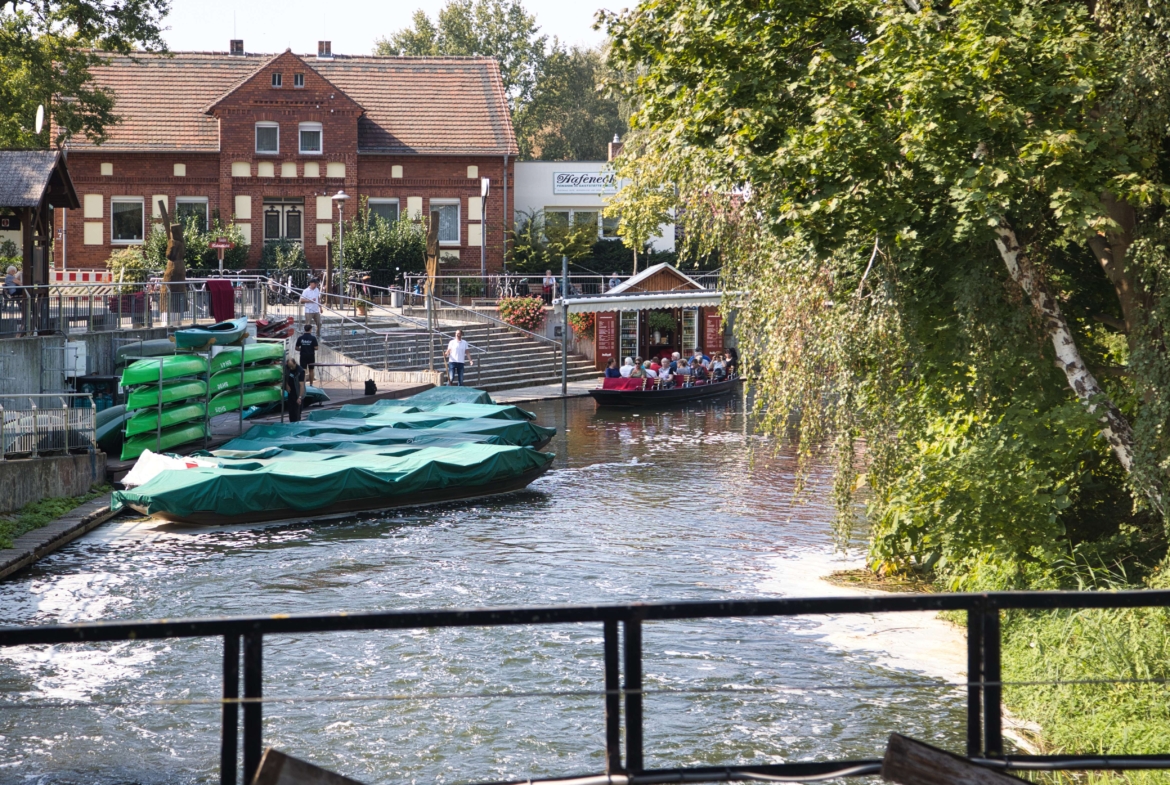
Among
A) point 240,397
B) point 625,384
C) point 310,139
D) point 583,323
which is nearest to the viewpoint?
point 240,397

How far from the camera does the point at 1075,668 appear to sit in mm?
10977

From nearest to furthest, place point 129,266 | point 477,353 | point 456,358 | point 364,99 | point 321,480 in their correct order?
point 321,480 < point 456,358 < point 477,353 < point 129,266 < point 364,99

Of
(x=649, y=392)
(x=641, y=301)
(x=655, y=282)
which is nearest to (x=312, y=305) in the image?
(x=649, y=392)

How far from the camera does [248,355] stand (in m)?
25.6

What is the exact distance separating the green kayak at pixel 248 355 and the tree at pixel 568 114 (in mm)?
55316

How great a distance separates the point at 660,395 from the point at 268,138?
21.5 m

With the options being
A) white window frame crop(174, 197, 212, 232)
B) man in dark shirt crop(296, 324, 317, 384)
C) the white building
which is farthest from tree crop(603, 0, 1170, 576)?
the white building

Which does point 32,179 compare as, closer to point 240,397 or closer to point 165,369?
point 240,397

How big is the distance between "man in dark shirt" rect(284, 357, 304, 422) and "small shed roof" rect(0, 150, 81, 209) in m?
6.22

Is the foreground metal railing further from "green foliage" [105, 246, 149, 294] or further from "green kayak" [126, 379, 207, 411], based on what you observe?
"green foliage" [105, 246, 149, 294]

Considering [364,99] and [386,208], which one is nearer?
[386,208]

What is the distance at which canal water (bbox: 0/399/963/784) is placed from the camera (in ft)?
35.3

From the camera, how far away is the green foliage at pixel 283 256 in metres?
49.2

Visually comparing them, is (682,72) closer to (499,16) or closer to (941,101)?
(941,101)
